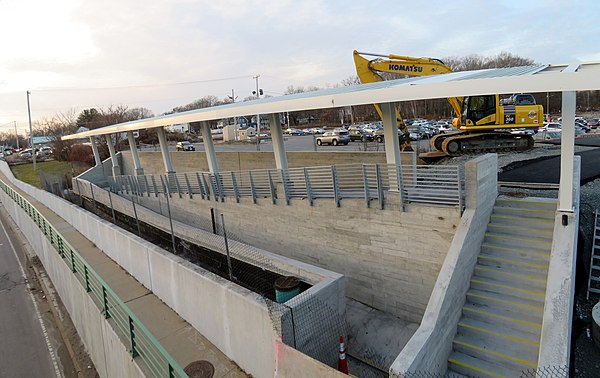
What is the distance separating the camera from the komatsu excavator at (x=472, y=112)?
18.5 metres

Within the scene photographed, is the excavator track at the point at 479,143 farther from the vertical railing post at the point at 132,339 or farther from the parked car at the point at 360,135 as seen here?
the vertical railing post at the point at 132,339

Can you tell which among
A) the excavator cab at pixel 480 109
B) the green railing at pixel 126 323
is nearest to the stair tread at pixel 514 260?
the green railing at pixel 126 323

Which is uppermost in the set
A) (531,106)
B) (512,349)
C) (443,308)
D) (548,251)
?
(531,106)

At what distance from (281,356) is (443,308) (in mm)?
3369

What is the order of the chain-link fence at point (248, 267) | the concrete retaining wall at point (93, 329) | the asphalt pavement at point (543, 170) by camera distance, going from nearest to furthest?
1. the chain-link fence at point (248, 267)
2. the concrete retaining wall at point (93, 329)
3. the asphalt pavement at point (543, 170)

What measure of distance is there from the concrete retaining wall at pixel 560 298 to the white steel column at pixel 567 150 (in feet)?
1.00

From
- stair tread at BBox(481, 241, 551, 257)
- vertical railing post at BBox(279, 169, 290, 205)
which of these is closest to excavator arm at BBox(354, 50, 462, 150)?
vertical railing post at BBox(279, 169, 290, 205)

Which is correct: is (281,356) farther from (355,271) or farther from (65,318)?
(65,318)

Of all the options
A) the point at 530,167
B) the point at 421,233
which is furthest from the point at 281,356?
the point at 530,167

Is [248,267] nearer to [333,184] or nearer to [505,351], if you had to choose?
[333,184]

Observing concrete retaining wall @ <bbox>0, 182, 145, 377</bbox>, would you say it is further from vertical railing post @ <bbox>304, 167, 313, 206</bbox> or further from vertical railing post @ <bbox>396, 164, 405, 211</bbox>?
vertical railing post @ <bbox>396, 164, 405, 211</bbox>

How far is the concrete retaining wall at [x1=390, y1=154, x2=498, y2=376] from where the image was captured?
20.5 ft

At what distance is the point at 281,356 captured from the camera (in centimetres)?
568

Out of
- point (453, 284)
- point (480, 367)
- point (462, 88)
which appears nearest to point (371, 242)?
point (453, 284)
